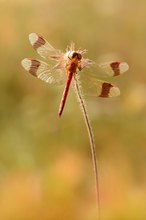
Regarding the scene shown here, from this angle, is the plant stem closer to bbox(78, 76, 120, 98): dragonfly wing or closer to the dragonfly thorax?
the dragonfly thorax

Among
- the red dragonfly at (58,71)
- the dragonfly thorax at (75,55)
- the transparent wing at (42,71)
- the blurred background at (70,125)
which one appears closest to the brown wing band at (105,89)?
the red dragonfly at (58,71)

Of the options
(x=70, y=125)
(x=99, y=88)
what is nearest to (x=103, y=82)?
(x=99, y=88)

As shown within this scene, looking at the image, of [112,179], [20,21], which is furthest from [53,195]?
[20,21]

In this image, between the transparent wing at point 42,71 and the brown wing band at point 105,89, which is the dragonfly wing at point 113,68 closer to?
the brown wing band at point 105,89

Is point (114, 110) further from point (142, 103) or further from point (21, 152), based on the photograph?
point (21, 152)

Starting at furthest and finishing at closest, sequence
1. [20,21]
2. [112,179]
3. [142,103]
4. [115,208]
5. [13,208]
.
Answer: [20,21] < [142,103] < [112,179] < [13,208] < [115,208]

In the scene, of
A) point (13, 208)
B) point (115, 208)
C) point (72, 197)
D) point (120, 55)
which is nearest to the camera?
point (115, 208)

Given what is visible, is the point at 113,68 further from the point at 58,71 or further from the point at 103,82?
the point at 58,71
